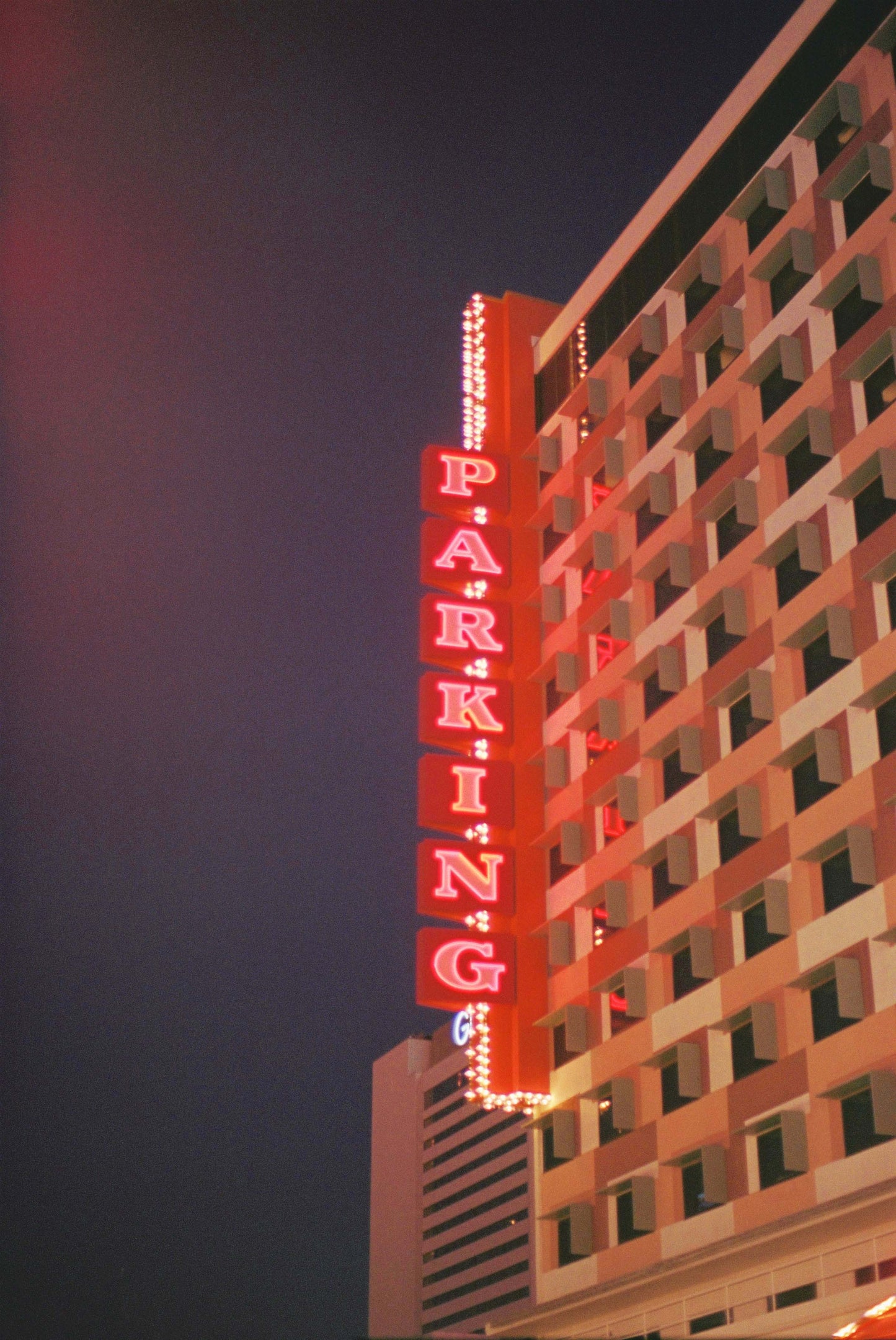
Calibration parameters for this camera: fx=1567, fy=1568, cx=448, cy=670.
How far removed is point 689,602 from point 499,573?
635 centimetres

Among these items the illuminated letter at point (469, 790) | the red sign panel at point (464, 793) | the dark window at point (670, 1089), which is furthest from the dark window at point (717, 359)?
the dark window at point (670, 1089)

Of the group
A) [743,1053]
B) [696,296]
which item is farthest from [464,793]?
[696,296]

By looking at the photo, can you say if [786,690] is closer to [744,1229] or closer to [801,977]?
[801,977]

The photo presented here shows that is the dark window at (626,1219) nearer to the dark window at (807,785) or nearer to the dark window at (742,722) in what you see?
the dark window at (807,785)

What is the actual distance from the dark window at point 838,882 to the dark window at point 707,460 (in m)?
8.62

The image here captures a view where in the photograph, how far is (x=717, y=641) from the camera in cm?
2928

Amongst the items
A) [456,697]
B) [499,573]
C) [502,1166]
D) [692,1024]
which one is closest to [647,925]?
[692,1024]

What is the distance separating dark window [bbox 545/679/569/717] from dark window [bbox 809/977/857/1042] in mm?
11243

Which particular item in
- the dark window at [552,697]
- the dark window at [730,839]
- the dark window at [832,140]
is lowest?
the dark window at [730,839]

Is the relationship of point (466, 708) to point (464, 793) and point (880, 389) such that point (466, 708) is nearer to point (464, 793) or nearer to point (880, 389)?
point (464, 793)

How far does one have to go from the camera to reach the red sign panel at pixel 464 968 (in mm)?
30859

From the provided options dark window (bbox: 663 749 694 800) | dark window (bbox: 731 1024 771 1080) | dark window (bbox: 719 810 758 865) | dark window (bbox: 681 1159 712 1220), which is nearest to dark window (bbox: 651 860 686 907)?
dark window (bbox: 663 749 694 800)

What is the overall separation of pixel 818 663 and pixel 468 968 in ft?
32.8

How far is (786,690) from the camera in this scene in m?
26.4
